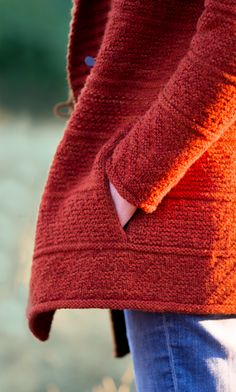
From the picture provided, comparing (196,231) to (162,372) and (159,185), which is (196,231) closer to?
(159,185)

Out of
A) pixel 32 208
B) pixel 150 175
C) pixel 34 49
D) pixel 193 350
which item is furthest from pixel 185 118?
pixel 34 49

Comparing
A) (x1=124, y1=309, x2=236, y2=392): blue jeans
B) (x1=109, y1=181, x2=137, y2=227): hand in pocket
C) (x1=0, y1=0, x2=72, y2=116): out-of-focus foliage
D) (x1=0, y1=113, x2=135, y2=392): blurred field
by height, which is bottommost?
(x1=0, y1=0, x2=72, y2=116): out-of-focus foliage

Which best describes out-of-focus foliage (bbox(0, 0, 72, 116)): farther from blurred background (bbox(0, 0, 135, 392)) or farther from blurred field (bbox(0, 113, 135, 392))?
blurred field (bbox(0, 113, 135, 392))

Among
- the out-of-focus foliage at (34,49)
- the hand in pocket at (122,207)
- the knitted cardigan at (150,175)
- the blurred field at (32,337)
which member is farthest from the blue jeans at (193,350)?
the out-of-focus foliage at (34,49)

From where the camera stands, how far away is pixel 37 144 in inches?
196

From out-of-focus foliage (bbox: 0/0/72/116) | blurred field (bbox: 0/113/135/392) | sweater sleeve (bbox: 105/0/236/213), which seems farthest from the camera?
out-of-focus foliage (bbox: 0/0/72/116)

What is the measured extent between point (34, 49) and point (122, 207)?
4.94m

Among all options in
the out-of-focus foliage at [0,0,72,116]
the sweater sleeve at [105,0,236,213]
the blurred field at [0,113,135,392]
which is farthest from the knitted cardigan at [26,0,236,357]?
the out-of-focus foliage at [0,0,72,116]

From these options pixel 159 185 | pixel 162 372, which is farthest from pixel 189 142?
pixel 162 372

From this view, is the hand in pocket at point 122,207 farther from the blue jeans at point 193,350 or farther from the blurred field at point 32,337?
the blurred field at point 32,337

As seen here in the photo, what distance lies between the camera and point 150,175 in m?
1.06

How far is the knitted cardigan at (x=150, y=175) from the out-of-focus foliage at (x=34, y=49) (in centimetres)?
455

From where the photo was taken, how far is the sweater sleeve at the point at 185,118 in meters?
1.01

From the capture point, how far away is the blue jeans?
108cm
